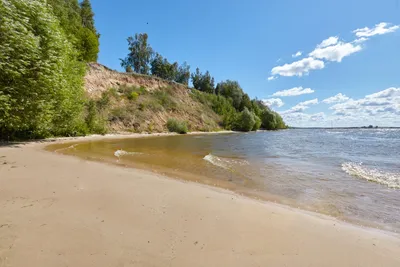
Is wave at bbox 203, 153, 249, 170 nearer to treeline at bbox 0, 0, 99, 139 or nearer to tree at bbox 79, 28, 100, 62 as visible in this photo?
treeline at bbox 0, 0, 99, 139

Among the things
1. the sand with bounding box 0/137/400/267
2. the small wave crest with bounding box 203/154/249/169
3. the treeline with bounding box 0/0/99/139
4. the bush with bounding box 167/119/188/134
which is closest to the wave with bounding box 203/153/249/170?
the small wave crest with bounding box 203/154/249/169

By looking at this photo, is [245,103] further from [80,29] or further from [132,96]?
[80,29]

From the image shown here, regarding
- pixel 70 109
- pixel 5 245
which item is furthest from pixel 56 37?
pixel 5 245

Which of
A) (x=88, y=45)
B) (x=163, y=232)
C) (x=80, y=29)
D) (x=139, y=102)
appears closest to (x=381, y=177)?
(x=163, y=232)

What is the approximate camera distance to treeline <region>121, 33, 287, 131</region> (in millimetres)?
62625

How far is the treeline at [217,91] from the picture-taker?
62.6 m

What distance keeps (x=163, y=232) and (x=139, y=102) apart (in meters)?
37.8

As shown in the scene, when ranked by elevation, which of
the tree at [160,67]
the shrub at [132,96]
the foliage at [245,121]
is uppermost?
the tree at [160,67]

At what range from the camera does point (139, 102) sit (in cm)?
3862

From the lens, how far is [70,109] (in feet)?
56.0

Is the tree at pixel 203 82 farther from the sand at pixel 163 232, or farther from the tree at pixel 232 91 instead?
the sand at pixel 163 232

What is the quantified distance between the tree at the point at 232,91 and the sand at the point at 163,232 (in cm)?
7420

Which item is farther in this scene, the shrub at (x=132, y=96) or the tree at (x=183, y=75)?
the tree at (x=183, y=75)

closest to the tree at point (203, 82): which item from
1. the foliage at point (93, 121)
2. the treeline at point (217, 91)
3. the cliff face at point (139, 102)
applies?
the treeline at point (217, 91)
